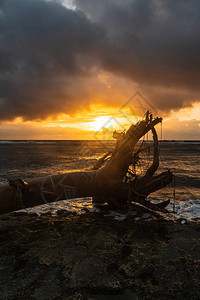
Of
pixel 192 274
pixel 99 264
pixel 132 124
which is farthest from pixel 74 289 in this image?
pixel 132 124

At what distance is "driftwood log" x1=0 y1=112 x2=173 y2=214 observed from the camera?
14.6ft

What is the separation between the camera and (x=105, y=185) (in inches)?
222

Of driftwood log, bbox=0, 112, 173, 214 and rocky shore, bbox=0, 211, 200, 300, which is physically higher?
driftwood log, bbox=0, 112, 173, 214

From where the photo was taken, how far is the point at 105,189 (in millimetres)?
5656

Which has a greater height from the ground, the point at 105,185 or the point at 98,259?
the point at 105,185

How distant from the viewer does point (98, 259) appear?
3.31 meters

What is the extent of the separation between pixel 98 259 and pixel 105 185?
2519 mm

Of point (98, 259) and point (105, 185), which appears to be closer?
point (98, 259)

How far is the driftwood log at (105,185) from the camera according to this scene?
4.46 metres

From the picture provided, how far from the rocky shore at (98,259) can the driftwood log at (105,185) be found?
0.71m

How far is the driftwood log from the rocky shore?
705 mm

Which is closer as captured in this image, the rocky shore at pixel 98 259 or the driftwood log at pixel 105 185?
the rocky shore at pixel 98 259

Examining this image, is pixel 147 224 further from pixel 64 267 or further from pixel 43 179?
pixel 43 179

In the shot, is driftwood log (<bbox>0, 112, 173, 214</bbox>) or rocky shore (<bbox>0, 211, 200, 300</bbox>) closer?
rocky shore (<bbox>0, 211, 200, 300</bbox>)
